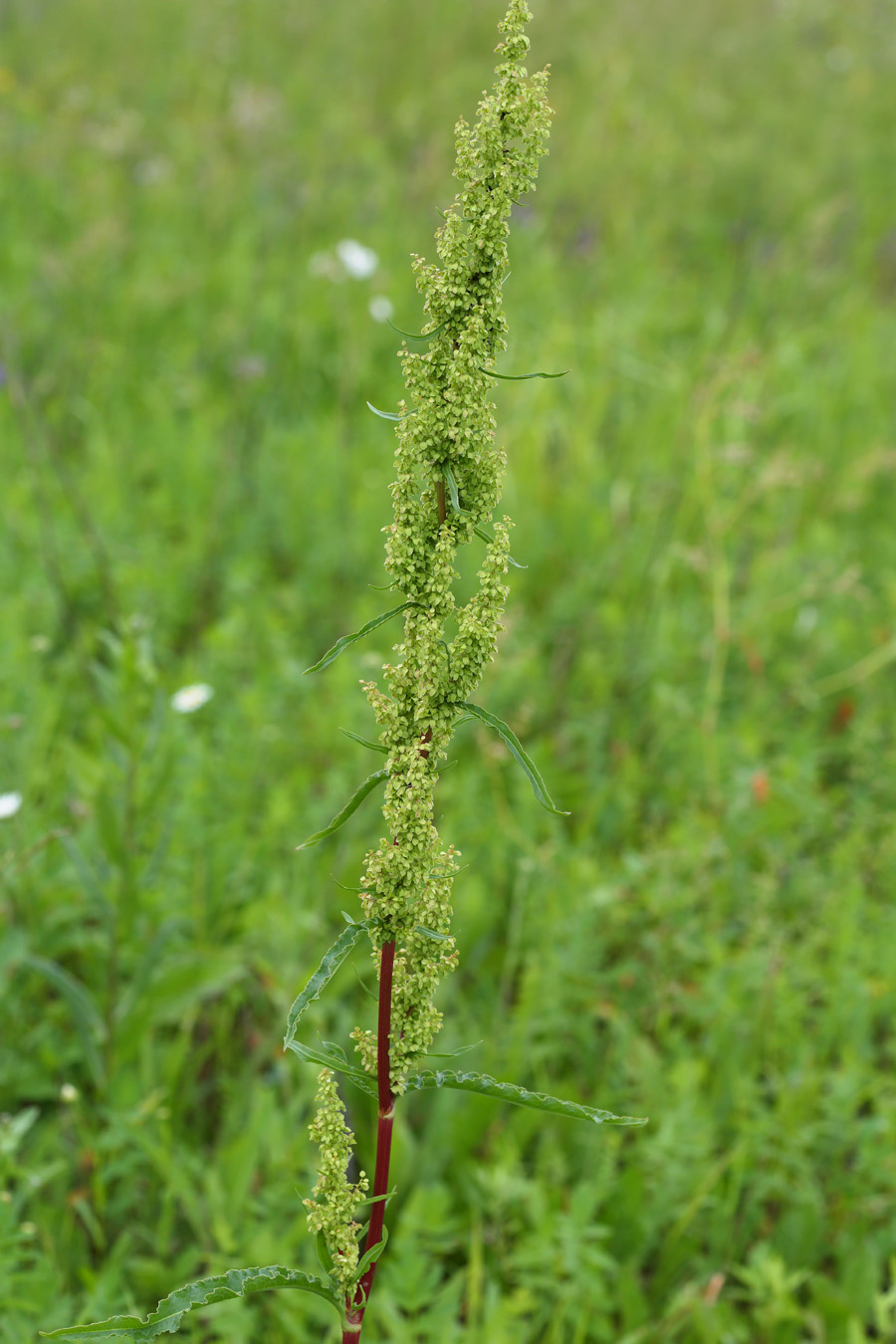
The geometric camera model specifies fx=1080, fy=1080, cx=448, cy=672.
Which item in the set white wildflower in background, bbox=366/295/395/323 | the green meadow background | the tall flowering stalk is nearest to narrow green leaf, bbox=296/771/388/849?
the tall flowering stalk

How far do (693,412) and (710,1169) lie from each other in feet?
9.85

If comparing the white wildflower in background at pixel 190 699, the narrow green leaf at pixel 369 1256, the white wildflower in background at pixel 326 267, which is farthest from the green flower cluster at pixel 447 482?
the white wildflower in background at pixel 326 267

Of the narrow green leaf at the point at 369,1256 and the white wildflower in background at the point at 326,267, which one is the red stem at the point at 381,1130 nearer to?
the narrow green leaf at the point at 369,1256

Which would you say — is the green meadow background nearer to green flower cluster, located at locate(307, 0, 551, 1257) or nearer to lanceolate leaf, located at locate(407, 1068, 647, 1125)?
lanceolate leaf, located at locate(407, 1068, 647, 1125)

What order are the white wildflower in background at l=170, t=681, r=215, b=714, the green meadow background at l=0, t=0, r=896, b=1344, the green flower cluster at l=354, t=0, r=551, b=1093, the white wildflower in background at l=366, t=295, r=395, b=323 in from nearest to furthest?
the green flower cluster at l=354, t=0, r=551, b=1093 < the green meadow background at l=0, t=0, r=896, b=1344 < the white wildflower in background at l=170, t=681, r=215, b=714 < the white wildflower in background at l=366, t=295, r=395, b=323

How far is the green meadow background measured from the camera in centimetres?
210

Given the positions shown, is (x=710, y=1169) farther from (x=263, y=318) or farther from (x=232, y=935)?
(x=263, y=318)

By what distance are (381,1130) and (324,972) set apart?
24cm

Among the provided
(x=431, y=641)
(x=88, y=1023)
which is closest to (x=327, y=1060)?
(x=431, y=641)

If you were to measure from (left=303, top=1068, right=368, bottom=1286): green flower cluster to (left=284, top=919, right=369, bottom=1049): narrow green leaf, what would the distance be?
13cm

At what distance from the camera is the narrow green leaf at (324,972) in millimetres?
979

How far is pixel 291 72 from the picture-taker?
299 inches

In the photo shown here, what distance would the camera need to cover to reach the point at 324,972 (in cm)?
100

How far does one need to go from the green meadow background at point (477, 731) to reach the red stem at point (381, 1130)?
136 millimetres
